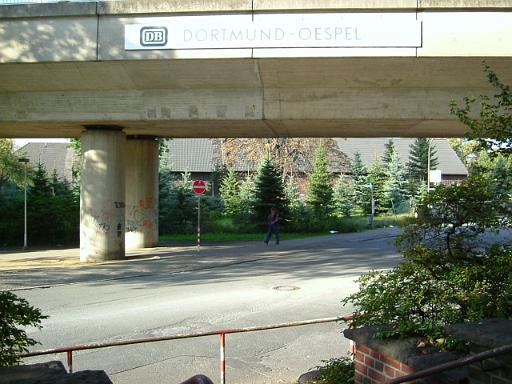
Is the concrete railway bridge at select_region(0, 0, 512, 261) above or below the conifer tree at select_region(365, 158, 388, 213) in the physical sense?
above

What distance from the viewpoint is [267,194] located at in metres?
33.8

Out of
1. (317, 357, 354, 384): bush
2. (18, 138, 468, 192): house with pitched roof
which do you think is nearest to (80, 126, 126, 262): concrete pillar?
(317, 357, 354, 384): bush

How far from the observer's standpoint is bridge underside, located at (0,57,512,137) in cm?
1429

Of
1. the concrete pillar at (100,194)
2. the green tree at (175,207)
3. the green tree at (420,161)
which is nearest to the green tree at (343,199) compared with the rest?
the green tree at (175,207)

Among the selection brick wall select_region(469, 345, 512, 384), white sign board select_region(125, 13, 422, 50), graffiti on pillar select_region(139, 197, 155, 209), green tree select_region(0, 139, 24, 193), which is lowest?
brick wall select_region(469, 345, 512, 384)

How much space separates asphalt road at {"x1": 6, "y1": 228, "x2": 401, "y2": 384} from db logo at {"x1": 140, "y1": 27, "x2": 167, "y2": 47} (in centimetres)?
610

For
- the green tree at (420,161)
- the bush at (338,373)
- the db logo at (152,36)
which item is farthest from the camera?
the green tree at (420,161)

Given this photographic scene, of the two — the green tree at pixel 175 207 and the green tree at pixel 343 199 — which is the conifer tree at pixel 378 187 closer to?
the green tree at pixel 343 199

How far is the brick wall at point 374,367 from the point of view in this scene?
3494 mm

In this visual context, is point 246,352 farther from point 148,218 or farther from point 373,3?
point 148,218

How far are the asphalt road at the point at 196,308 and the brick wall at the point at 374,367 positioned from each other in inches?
42.8

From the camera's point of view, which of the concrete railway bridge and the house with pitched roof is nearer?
the concrete railway bridge

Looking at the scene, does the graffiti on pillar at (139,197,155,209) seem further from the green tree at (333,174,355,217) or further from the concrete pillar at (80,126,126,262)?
the green tree at (333,174,355,217)

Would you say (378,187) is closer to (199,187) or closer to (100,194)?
(199,187)
